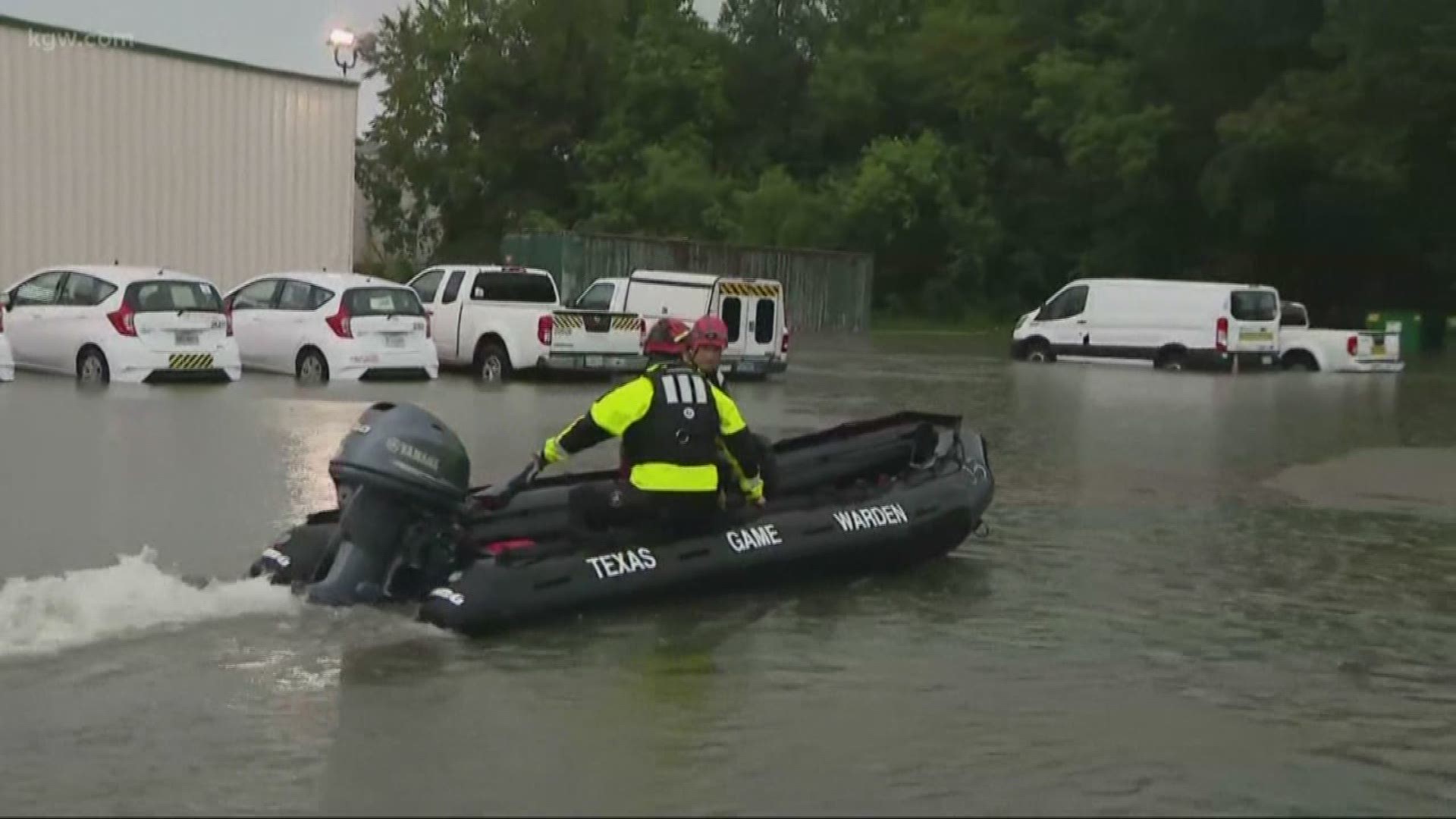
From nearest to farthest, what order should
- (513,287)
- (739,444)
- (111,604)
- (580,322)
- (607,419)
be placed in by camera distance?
(111,604)
(607,419)
(739,444)
(580,322)
(513,287)

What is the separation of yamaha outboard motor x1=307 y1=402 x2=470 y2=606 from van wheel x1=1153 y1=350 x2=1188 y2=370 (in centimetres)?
2955

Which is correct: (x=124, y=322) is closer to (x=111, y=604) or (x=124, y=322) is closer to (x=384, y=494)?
(x=111, y=604)

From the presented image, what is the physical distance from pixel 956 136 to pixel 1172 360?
3185 cm

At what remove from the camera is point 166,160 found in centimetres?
3281

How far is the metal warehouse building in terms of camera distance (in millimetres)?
30750

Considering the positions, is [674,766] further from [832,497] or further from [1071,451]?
[1071,451]

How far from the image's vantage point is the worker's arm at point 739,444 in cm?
983

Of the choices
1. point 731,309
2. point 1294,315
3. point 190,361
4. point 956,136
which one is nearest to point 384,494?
point 190,361

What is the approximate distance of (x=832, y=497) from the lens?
1091 cm

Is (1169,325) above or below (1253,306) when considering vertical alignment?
below

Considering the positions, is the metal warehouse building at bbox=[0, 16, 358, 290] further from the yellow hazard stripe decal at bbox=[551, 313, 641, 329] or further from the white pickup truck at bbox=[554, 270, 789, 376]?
the yellow hazard stripe decal at bbox=[551, 313, 641, 329]

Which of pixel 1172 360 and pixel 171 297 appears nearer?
pixel 171 297

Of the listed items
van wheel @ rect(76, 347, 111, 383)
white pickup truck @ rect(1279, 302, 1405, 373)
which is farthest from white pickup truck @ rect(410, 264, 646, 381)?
white pickup truck @ rect(1279, 302, 1405, 373)

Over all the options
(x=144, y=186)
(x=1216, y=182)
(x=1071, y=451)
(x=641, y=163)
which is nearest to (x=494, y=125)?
(x=641, y=163)
